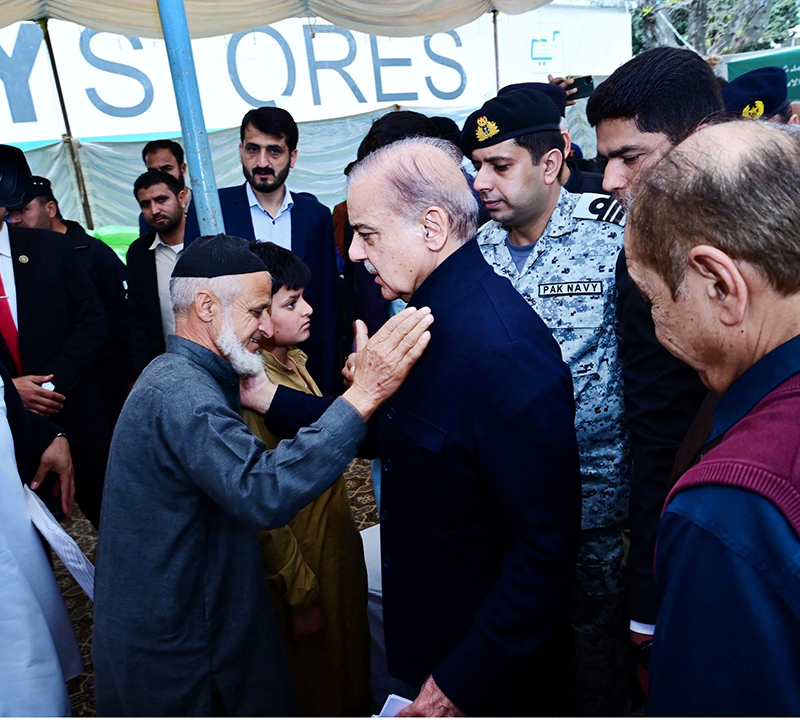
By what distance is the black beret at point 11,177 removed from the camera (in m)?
2.73

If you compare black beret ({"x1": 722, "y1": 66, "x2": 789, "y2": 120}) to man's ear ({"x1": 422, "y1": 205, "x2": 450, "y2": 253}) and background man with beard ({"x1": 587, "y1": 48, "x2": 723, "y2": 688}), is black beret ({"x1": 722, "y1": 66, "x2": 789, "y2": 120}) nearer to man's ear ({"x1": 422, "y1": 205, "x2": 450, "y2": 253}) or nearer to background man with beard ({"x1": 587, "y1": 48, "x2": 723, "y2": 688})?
background man with beard ({"x1": 587, "y1": 48, "x2": 723, "y2": 688})

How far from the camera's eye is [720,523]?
0.72 metres

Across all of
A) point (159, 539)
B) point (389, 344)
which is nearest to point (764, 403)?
point (389, 344)

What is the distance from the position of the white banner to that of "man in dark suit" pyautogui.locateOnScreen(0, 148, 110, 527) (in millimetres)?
6849

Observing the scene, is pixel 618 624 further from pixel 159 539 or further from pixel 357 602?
pixel 159 539

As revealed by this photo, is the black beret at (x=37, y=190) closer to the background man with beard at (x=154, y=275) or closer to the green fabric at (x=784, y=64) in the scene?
the background man with beard at (x=154, y=275)

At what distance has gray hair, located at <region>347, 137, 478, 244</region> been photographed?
1475mm

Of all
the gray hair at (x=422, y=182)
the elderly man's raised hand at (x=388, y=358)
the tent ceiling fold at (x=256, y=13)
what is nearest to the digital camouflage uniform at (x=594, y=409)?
the gray hair at (x=422, y=182)

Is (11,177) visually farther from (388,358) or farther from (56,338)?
(388,358)

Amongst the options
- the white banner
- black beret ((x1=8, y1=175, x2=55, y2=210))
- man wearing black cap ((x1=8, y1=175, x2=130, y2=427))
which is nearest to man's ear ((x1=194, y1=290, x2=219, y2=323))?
man wearing black cap ((x1=8, y1=175, x2=130, y2=427))

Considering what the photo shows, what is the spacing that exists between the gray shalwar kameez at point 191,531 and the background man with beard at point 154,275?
8.44 feet

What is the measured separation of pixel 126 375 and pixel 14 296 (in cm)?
115

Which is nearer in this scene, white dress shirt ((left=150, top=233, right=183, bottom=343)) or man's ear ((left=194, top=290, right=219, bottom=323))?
man's ear ((left=194, top=290, right=219, bottom=323))

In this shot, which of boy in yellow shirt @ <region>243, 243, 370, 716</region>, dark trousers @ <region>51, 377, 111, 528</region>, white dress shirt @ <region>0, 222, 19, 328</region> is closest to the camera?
boy in yellow shirt @ <region>243, 243, 370, 716</region>
